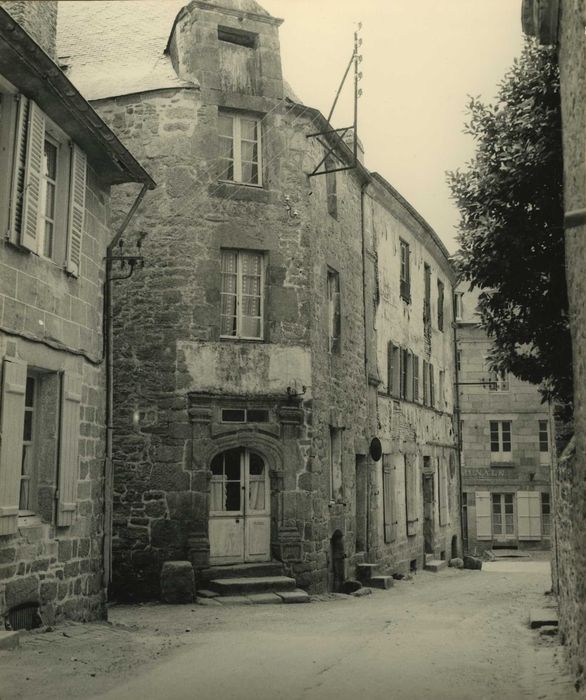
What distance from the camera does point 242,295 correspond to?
1459 centimetres

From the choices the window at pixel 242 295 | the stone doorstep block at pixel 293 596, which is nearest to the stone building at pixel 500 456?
the window at pixel 242 295

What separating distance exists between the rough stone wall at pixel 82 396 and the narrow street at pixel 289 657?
0.47 m

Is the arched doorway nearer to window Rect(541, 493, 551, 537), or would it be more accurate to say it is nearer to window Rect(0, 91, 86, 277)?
window Rect(0, 91, 86, 277)

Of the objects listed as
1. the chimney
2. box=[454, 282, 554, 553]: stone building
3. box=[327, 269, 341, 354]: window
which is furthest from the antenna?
box=[454, 282, 554, 553]: stone building

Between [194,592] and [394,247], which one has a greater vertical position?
[394,247]

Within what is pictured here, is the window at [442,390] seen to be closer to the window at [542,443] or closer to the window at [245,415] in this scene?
the window at [542,443]

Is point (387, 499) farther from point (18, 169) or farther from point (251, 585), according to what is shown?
point (18, 169)

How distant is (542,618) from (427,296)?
46.8ft

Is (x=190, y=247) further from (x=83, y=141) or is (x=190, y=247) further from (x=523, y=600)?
(x=523, y=600)

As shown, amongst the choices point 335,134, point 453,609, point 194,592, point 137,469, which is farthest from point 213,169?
point 453,609

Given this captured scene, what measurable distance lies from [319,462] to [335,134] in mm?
6056

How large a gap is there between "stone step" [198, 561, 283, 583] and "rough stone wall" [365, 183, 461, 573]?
12.4ft

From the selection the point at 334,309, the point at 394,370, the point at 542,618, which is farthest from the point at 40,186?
the point at 394,370

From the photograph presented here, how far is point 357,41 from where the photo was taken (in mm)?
7848
